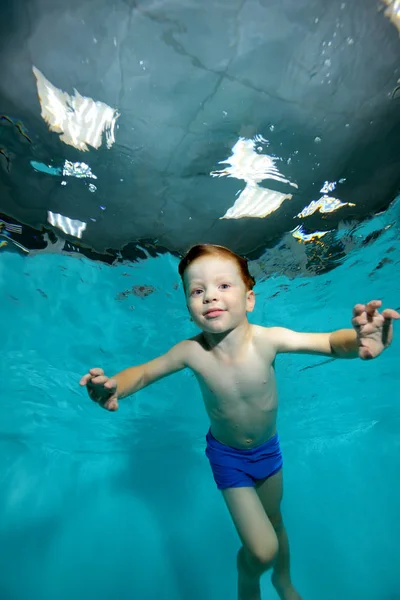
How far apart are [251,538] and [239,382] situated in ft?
5.83

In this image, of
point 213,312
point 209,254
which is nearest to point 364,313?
point 213,312

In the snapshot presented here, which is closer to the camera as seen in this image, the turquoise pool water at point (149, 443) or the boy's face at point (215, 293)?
the boy's face at point (215, 293)

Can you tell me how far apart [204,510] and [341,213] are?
14.5 meters

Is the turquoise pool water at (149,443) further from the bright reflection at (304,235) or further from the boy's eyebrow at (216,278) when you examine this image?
the boy's eyebrow at (216,278)

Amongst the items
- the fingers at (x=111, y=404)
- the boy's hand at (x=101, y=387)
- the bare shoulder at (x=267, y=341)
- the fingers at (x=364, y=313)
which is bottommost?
the fingers at (x=111, y=404)

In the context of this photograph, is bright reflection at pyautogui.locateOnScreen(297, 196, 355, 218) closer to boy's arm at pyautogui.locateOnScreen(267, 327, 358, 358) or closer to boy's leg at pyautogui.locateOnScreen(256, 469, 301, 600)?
boy's arm at pyautogui.locateOnScreen(267, 327, 358, 358)

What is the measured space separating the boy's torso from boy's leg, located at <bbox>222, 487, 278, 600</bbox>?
0.71 m

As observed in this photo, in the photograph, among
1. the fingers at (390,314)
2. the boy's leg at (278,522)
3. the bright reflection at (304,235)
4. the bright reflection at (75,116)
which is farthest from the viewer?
the bright reflection at (304,235)

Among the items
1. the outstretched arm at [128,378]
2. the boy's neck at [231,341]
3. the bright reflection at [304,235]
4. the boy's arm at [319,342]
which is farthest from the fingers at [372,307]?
the bright reflection at [304,235]

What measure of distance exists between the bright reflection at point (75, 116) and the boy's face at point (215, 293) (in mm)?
2393

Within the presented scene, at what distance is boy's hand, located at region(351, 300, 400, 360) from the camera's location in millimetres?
3156

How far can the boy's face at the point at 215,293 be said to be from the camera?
13.4 feet

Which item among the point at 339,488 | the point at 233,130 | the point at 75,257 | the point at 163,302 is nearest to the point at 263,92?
the point at 233,130

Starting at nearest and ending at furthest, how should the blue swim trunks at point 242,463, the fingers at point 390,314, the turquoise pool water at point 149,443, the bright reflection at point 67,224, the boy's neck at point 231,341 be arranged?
the fingers at point 390,314, the boy's neck at point 231,341, the blue swim trunks at point 242,463, the bright reflection at point 67,224, the turquoise pool water at point 149,443
